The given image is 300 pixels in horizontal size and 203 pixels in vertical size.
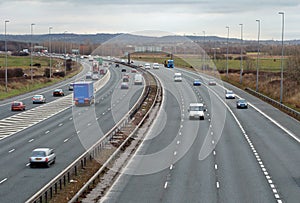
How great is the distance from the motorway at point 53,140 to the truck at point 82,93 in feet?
4.04

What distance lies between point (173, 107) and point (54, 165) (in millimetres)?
39521

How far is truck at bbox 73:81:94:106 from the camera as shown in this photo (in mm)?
76875

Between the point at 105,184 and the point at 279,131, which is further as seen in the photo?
the point at 279,131

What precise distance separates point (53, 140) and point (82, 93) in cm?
2894

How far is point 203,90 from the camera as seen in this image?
4092 inches

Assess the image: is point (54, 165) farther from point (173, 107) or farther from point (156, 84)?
point (156, 84)

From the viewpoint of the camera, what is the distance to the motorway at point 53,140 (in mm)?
32156

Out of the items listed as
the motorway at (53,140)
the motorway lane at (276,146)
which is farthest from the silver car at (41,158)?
the motorway lane at (276,146)

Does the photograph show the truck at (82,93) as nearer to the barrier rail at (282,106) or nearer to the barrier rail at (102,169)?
the barrier rail at (102,169)

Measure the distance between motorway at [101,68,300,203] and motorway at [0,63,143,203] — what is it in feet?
14.1

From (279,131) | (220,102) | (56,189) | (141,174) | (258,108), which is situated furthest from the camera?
(220,102)

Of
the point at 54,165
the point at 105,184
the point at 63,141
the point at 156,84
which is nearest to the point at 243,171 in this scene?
the point at 105,184

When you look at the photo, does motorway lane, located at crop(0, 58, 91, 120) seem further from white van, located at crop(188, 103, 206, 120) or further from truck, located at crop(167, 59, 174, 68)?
truck, located at crop(167, 59, 174, 68)

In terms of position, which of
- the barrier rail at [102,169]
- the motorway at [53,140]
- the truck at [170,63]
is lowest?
the motorway at [53,140]
